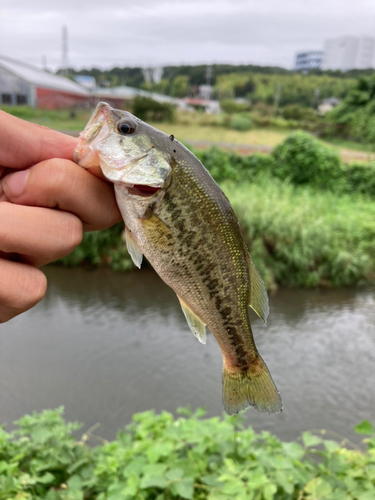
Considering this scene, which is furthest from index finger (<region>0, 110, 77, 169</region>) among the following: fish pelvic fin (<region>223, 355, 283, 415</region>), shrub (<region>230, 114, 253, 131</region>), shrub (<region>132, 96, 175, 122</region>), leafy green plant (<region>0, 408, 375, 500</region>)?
shrub (<region>230, 114, 253, 131</region>)

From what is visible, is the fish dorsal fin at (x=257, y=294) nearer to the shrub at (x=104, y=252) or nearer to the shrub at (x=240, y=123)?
the shrub at (x=104, y=252)

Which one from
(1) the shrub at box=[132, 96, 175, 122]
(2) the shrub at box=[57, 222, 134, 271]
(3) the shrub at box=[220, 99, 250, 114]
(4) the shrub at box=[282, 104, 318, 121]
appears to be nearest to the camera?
(2) the shrub at box=[57, 222, 134, 271]

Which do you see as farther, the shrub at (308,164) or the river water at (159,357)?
the shrub at (308,164)

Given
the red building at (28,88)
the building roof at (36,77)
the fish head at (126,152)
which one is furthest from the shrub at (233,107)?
the fish head at (126,152)

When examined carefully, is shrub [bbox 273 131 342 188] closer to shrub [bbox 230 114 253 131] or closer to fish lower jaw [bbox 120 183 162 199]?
shrub [bbox 230 114 253 131]

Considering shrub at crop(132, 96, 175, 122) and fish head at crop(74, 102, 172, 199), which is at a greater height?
shrub at crop(132, 96, 175, 122)

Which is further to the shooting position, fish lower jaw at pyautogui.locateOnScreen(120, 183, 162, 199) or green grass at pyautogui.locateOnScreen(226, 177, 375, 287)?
green grass at pyautogui.locateOnScreen(226, 177, 375, 287)

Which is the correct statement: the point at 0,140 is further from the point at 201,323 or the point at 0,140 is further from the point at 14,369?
the point at 14,369

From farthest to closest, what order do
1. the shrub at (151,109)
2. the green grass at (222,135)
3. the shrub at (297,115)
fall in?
1. the shrub at (297,115)
2. the green grass at (222,135)
3. the shrub at (151,109)
